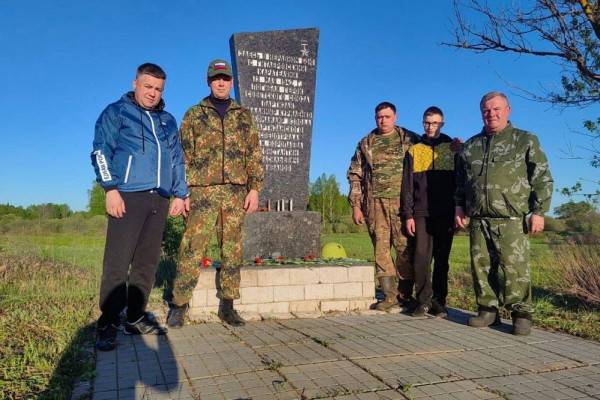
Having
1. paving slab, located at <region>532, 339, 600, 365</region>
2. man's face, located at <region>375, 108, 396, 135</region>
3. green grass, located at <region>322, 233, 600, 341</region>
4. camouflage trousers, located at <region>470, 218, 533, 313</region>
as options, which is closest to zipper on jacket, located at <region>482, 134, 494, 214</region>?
camouflage trousers, located at <region>470, 218, 533, 313</region>

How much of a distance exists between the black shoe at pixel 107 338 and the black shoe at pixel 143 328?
0.29 metres

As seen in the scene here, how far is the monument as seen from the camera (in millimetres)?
5602

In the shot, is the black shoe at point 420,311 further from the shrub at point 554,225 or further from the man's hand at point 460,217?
the shrub at point 554,225

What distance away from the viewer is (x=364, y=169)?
4965 mm

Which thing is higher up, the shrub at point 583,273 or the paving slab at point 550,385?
the shrub at point 583,273

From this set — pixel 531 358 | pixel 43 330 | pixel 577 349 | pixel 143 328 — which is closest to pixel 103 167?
pixel 143 328

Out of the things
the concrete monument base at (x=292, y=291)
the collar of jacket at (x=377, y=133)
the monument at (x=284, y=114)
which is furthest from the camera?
the monument at (x=284, y=114)

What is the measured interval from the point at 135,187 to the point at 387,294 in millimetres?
2685

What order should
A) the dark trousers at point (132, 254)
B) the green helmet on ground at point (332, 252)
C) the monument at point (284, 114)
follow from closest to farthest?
the dark trousers at point (132, 254), the monument at point (284, 114), the green helmet on ground at point (332, 252)

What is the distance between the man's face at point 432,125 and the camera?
4.64m

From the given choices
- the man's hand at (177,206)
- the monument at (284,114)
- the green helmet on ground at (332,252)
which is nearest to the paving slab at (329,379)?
the man's hand at (177,206)

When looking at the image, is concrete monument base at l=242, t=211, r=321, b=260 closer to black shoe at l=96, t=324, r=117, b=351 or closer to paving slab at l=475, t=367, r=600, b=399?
black shoe at l=96, t=324, r=117, b=351

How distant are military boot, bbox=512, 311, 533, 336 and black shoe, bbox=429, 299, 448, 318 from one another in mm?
814

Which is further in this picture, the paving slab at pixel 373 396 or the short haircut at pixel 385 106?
the short haircut at pixel 385 106
